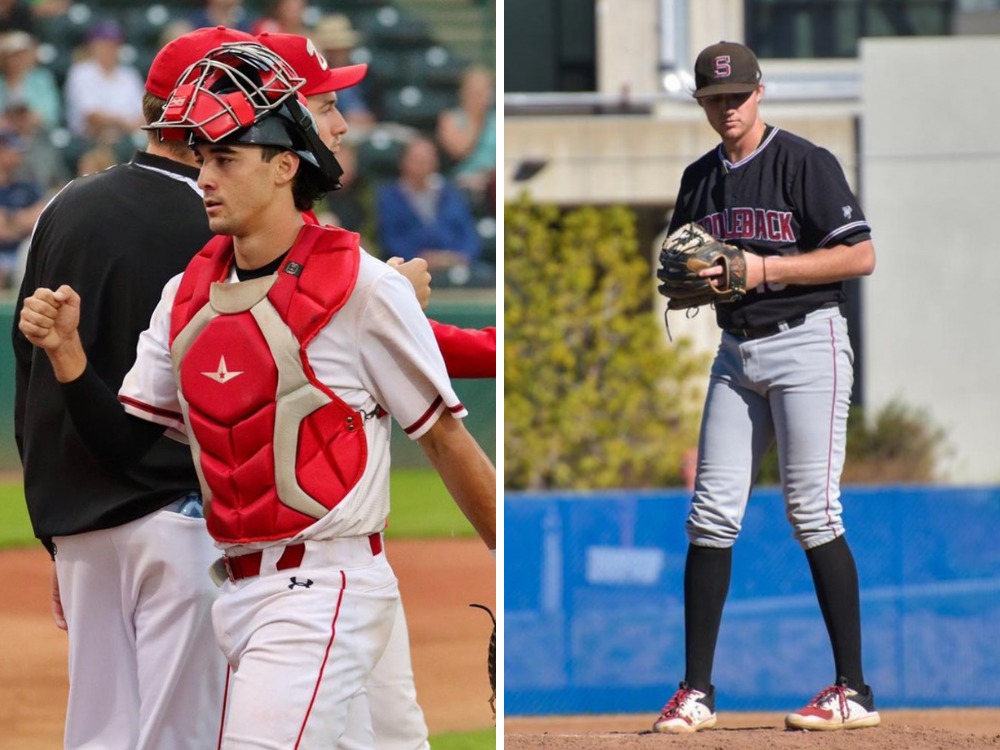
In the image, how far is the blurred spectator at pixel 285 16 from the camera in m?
13.3

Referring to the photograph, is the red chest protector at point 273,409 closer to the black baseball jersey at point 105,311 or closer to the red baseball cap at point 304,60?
the black baseball jersey at point 105,311

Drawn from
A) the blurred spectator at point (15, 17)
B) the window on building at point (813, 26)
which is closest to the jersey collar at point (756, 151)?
the blurred spectator at point (15, 17)

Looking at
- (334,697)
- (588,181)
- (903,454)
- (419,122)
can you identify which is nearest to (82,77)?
(419,122)

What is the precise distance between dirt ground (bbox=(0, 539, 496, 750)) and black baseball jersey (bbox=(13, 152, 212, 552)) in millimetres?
3333

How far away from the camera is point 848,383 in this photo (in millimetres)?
3623

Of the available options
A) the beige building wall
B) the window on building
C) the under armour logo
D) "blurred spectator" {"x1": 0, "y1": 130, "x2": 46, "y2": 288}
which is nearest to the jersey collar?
the under armour logo

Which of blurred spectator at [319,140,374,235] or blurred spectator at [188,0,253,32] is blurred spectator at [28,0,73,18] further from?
blurred spectator at [319,140,374,235]

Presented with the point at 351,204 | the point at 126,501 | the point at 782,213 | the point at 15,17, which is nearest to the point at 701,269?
the point at 782,213

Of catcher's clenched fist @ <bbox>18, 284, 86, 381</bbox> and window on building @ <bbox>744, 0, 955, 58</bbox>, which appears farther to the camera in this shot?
window on building @ <bbox>744, 0, 955, 58</bbox>

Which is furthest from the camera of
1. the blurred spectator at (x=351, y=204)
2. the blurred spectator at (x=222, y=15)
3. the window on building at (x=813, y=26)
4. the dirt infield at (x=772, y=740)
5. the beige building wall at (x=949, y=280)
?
the window on building at (x=813, y=26)

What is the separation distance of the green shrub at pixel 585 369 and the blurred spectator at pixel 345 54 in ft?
5.70

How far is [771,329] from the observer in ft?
11.8

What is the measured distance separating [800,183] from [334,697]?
1.71 m

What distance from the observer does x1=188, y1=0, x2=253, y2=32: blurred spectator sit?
13.1m
